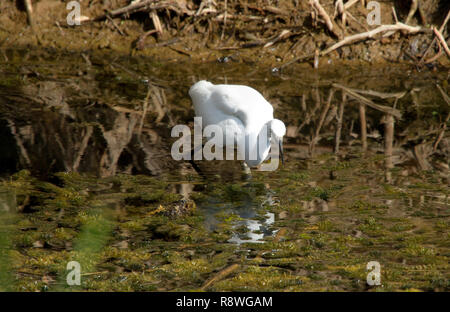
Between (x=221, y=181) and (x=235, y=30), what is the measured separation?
397 cm

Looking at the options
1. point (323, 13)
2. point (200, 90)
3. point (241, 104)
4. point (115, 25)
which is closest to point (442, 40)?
point (323, 13)

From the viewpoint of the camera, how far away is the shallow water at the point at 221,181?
154 inches

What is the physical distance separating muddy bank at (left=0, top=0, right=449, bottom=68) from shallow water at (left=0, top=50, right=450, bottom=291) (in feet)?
1.08

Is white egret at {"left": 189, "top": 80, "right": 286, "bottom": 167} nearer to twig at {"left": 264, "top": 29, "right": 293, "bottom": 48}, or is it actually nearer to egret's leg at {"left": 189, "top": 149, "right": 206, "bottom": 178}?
egret's leg at {"left": 189, "top": 149, "right": 206, "bottom": 178}

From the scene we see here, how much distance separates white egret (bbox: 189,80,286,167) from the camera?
5336 millimetres

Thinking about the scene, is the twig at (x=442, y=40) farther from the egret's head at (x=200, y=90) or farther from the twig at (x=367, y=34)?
the egret's head at (x=200, y=90)

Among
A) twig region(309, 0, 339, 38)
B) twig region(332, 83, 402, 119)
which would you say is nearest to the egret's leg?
twig region(332, 83, 402, 119)

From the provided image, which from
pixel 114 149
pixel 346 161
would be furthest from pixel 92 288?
pixel 346 161

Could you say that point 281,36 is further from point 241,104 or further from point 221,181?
point 221,181

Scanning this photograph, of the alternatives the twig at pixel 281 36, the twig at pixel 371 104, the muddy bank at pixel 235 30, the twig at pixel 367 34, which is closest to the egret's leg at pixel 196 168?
the twig at pixel 371 104

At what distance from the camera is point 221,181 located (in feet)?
17.8

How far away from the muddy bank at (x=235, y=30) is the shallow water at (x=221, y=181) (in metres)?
0.33
